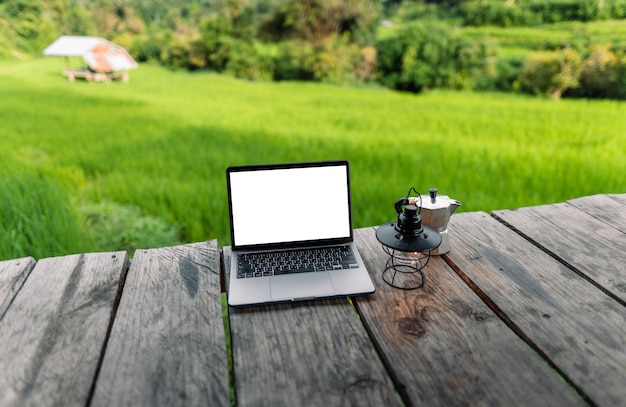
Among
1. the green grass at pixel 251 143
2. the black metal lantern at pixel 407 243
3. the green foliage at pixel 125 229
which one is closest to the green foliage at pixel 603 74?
the green grass at pixel 251 143

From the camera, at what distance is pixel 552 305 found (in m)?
0.97

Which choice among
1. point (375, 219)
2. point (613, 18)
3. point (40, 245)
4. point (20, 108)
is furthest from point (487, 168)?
point (20, 108)

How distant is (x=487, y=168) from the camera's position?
351cm

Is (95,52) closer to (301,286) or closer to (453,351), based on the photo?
(301,286)

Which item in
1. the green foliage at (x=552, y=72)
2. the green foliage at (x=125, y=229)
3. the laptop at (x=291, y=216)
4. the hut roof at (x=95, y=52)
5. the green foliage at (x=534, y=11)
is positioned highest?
the green foliage at (x=534, y=11)

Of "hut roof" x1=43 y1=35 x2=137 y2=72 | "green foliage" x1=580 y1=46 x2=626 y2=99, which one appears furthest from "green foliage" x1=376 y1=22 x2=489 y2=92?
"hut roof" x1=43 y1=35 x2=137 y2=72

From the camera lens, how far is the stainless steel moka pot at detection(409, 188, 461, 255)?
113cm

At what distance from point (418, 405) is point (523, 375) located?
20 cm

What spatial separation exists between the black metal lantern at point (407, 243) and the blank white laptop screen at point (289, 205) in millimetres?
146

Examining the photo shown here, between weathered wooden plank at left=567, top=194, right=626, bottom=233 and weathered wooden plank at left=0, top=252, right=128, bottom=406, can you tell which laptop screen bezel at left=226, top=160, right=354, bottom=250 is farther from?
weathered wooden plank at left=567, top=194, right=626, bottom=233

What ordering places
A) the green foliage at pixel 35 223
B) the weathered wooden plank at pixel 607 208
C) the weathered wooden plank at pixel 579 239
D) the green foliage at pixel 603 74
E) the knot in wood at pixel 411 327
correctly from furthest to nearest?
1. the green foliage at pixel 603 74
2. the green foliage at pixel 35 223
3. the weathered wooden plank at pixel 607 208
4. the weathered wooden plank at pixel 579 239
5. the knot in wood at pixel 411 327

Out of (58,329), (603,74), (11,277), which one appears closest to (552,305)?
(58,329)

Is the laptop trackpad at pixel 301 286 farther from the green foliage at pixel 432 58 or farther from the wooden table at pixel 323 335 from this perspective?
the green foliage at pixel 432 58

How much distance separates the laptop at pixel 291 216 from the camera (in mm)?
1135
